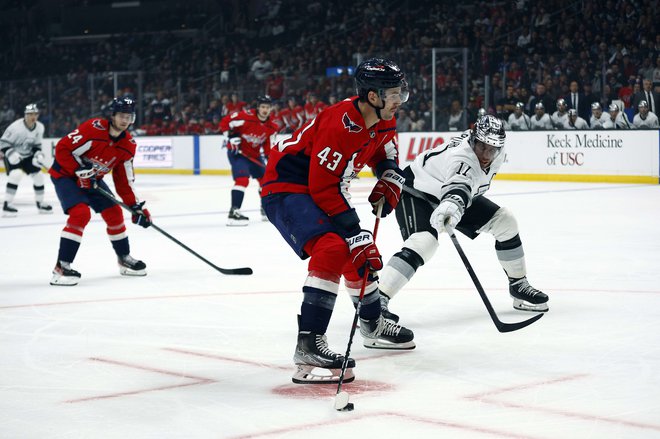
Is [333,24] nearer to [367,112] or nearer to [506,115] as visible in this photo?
[506,115]

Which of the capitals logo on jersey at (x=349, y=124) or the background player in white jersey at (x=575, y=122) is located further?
the background player in white jersey at (x=575, y=122)

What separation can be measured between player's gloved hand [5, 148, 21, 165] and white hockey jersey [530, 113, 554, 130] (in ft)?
24.5

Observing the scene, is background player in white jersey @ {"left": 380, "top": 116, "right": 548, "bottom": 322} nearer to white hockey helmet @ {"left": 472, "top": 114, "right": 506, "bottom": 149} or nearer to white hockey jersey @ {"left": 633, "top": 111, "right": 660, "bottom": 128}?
white hockey helmet @ {"left": 472, "top": 114, "right": 506, "bottom": 149}

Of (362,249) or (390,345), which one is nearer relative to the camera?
(362,249)

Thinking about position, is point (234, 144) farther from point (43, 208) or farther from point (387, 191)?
point (387, 191)

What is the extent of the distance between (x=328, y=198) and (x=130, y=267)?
3360mm

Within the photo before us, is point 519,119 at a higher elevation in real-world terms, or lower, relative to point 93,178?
lower

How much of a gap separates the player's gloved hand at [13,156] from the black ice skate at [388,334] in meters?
9.08

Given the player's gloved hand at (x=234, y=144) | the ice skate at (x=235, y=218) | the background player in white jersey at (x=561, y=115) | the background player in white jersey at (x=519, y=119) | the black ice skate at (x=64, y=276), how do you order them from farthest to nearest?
the background player in white jersey at (x=519, y=119), the background player in white jersey at (x=561, y=115), the player's gloved hand at (x=234, y=144), the ice skate at (x=235, y=218), the black ice skate at (x=64, y=276)

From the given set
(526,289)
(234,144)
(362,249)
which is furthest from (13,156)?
(362,249)

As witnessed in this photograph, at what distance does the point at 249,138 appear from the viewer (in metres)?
11.0

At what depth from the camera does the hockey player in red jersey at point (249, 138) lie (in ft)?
36.0

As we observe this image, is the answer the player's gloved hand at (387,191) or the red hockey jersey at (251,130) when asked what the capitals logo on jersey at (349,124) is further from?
the red hockey jersey at (251,130)

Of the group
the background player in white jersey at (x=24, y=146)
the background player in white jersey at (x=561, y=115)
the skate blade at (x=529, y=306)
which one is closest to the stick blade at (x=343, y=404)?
the skate blade at (x=529, y=306)
